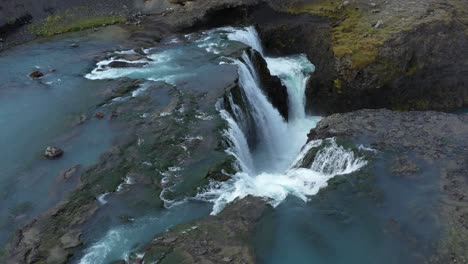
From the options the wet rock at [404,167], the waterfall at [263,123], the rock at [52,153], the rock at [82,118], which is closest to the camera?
the wet rock at [404,167]

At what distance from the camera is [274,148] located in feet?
89.5

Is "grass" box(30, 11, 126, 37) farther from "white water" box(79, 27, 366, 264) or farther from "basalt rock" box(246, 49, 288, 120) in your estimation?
"basalt rock" box(246, 49, 288, 120)

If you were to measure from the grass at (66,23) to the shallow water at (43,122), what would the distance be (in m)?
2.28

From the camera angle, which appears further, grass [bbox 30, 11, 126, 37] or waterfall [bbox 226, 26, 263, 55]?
grass [bbox 30, 11, 126, 37]

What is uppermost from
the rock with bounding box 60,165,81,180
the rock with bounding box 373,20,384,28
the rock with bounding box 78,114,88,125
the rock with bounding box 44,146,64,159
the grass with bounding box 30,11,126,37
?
the grass with bounding box 30,11,126,37

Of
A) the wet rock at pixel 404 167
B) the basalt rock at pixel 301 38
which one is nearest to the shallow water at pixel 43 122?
the basalt rock at pixel 301 38

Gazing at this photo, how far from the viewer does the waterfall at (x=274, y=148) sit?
769 inches

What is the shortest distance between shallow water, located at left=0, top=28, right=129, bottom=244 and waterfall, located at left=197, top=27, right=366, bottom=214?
6.63m

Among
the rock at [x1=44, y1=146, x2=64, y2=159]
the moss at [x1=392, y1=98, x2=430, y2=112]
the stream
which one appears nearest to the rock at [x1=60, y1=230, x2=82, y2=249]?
the stream

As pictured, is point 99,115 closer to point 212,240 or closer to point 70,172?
point 70,172

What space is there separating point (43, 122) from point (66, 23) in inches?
661

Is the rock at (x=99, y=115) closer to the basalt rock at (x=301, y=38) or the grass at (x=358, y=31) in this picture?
the basalt rock at (x=301, y=38)

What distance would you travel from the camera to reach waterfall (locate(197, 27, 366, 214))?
1953cm

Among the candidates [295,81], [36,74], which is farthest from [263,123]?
[36,74]
